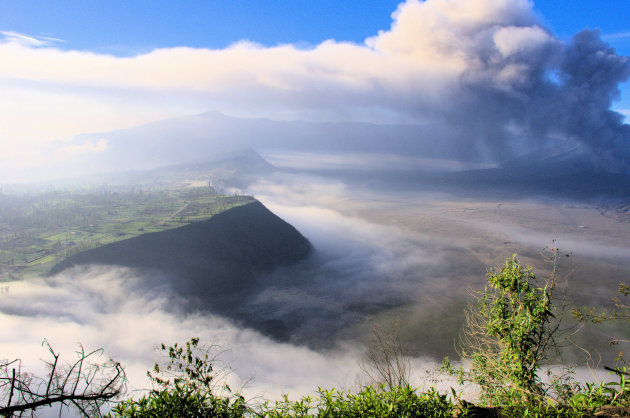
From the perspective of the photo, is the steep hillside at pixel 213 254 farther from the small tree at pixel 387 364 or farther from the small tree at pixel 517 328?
the small tree at pixel 517 328

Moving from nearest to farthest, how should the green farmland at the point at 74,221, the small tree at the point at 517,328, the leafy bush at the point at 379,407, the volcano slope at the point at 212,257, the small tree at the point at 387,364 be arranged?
the leafy bush at the point at 379,407
the small tree at the point at 517,328
the small tree at the point at 387,364
the volcano slope at the point at 212,257
the green farmland at the point at 74,221

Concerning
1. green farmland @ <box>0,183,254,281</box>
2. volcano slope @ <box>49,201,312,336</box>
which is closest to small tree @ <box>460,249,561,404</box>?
volcano slope @ <box>49,201,312,336</box>

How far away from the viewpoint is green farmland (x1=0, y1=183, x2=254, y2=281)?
78.2m

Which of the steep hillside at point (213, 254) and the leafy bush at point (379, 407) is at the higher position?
the leafy bush at point (379, 407)

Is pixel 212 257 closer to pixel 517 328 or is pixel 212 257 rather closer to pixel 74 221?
pixel 74 221

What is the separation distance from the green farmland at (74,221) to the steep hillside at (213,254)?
20.9 feet

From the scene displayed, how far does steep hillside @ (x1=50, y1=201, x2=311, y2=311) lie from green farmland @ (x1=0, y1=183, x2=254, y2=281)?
639 cm

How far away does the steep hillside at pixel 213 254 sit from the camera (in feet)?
232

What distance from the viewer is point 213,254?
81438 millimetres

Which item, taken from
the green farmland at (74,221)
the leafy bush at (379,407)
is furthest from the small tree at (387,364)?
the green farmland at (74,221)

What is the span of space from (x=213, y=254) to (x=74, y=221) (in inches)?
2400

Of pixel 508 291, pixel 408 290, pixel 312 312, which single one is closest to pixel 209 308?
pixel 312 312

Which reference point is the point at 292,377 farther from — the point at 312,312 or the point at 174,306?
the point at 174,306

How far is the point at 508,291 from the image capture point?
13.0 m
